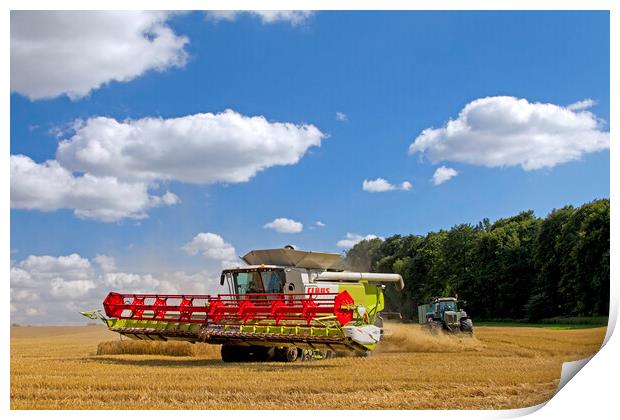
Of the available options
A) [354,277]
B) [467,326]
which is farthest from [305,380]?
[467,326]

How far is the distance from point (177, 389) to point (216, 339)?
13.0 feet

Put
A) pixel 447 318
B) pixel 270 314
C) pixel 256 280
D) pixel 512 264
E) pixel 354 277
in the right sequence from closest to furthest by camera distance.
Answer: pixel 270 314 < pixel 256 280 < pixel 354 277 < pixel 447 318 < pixel 512 264

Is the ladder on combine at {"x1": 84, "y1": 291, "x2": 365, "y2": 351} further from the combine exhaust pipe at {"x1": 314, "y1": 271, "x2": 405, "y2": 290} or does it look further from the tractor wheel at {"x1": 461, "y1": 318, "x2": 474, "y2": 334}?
the tractor wheel at {"x1": 461, "y1": 318, "x2": 474, "y2": 334}

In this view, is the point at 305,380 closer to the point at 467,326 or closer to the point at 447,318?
the point at 467,326

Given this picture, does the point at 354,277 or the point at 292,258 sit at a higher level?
the point at 292,258

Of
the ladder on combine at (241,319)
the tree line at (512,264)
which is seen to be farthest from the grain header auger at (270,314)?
the tree line at (512,264)

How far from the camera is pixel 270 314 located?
14.0 metres

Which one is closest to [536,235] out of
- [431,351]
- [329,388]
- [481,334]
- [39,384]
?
[481,334]

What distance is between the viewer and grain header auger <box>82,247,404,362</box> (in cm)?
1297

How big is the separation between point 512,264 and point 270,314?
50.9 ft

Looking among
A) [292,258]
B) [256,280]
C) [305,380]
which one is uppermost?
[292,258]

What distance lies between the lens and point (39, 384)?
10.4 metres
